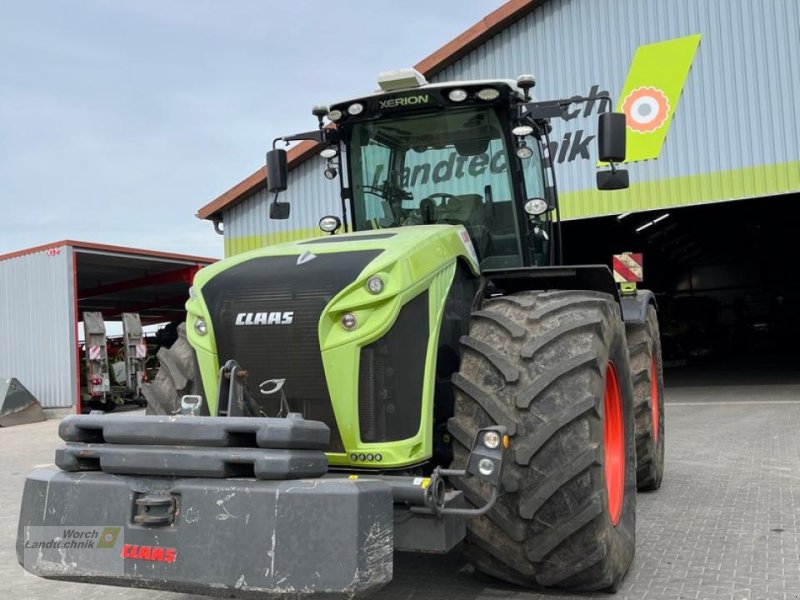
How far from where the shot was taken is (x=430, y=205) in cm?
498

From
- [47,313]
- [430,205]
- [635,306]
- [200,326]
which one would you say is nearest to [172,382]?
[200,326]

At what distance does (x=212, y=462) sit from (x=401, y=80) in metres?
2.63

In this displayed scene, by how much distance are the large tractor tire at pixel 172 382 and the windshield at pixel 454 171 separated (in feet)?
5.44

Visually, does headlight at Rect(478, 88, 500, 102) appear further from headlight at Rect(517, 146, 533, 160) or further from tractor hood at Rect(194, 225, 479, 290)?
tractor hood at Rect(194, 225, 479, 290)

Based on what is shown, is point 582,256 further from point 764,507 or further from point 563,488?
point 563,488

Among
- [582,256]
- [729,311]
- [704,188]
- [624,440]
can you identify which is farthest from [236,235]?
[729,311]

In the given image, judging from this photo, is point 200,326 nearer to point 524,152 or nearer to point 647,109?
point 524,152

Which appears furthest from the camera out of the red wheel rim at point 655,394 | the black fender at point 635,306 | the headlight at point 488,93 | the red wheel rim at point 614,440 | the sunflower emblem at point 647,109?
the sunflower emblem at point 647,109

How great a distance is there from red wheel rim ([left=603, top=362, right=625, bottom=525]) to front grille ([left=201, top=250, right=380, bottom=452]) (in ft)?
5.29

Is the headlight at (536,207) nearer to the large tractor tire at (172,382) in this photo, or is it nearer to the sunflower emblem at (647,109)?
the large tractor tire at (172,382)

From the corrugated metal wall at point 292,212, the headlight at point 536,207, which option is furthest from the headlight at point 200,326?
the corrugated metal wall at point 292,212

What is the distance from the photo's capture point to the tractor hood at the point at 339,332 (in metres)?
3.49

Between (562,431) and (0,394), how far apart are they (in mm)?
16204

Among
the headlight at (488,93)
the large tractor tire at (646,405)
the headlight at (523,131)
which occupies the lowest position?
the large tractor tire at (646,405)
